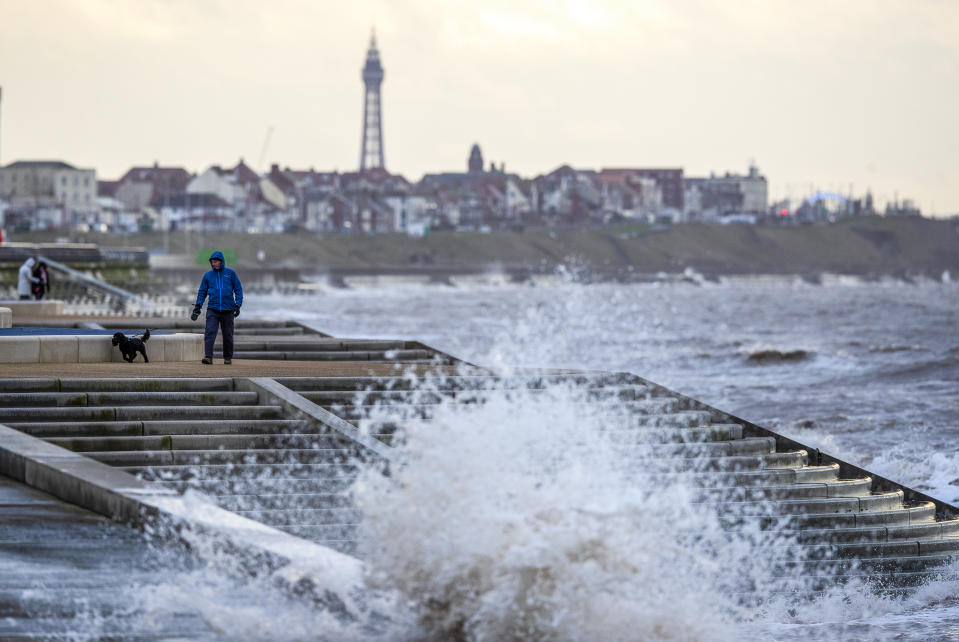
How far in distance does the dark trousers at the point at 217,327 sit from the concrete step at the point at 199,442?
13.6 ft

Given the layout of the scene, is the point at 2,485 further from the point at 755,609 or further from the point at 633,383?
the point at 633,383

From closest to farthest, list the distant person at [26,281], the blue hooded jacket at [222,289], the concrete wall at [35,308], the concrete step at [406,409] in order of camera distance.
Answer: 1. the concrete step at [406,409]
2. the blue hooded jacket at [222,289]
3. the concrete wall at [35,308]
4. the distant person at [26,281]

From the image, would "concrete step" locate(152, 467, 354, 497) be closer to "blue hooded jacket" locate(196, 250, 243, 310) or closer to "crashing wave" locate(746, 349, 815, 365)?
"blue hooded jacket" locate(196, 250, 243, 310)

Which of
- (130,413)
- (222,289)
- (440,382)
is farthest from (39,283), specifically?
(130,413)

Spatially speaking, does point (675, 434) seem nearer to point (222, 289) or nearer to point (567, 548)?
point (567, 548)

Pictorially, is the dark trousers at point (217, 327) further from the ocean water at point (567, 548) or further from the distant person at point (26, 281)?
the distant person at point (26, 281)

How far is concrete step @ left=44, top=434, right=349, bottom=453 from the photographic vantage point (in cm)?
1232

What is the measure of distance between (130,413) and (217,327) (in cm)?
393

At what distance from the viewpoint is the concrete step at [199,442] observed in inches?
485

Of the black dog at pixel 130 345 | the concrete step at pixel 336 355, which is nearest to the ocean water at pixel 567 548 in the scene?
the concrete step at pixel 336 355

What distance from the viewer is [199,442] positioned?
41.3 feet

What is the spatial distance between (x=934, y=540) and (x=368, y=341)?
29.5ft

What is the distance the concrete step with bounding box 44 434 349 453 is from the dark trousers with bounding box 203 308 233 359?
4.14 m

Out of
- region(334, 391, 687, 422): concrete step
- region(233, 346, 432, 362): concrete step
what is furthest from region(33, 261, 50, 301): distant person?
region(334, 391, 687, 422): concrete step
